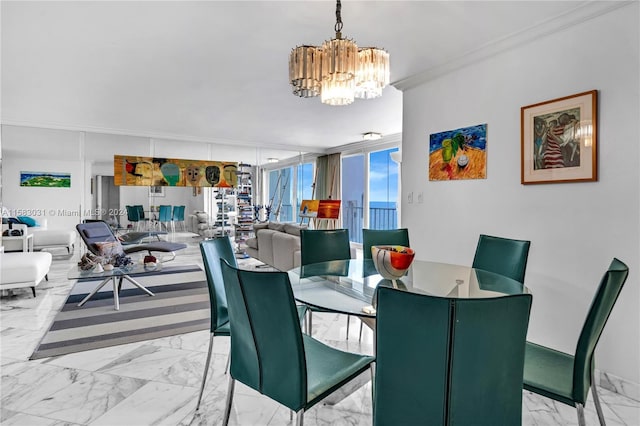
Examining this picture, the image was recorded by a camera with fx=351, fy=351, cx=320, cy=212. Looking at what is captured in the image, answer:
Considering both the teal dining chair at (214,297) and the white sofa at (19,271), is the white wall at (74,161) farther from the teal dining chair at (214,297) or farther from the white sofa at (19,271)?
the teal dining chair at (214,297)

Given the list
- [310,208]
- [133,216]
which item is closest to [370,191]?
[310,208]

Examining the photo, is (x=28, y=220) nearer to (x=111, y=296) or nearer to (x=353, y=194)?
(x=111, y=296)

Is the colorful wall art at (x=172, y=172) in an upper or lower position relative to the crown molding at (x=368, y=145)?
lower

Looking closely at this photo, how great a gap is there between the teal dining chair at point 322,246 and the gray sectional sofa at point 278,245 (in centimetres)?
151

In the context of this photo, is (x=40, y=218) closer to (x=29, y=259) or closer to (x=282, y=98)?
(x=29, y=259)

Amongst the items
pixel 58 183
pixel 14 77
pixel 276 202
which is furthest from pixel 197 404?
pixel 276 202

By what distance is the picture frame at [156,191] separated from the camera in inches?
262

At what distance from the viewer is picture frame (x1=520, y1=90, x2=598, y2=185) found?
2.16 metres

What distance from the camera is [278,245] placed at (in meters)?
5.00

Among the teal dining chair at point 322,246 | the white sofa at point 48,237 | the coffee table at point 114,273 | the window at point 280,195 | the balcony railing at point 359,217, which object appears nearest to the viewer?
the teal dining chair at point 322,246

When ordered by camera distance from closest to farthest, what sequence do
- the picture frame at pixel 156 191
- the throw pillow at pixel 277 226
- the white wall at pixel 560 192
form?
the white wall at pixel 560 192 → the throw pillow at pixel 277 226 → the picture frame at pixel 156 191

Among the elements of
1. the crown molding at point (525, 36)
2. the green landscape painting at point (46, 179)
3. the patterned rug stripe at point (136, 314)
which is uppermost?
the crown molding at point (525, 36)

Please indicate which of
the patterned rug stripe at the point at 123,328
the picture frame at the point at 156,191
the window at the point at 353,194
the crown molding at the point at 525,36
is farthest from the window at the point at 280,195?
the crown molding at the point at 525,36

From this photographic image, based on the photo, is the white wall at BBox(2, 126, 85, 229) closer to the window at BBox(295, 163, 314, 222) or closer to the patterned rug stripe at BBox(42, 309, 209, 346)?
the patterned rug stripe at BBox(42, 309, 209, 346)
